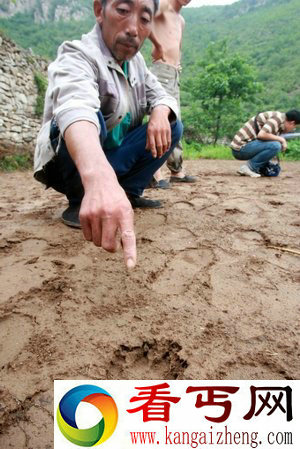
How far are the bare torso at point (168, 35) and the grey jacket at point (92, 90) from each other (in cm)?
120

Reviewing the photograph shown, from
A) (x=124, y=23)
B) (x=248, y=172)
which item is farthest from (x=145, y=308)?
(x=248, y=172)

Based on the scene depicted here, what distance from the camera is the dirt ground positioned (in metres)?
0.83

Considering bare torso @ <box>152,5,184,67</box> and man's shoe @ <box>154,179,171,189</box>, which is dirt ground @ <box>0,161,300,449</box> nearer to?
man's shoe @ <box>154,179,171,189</box>

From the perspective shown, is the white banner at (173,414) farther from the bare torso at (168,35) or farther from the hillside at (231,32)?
the hillside at (231,32)

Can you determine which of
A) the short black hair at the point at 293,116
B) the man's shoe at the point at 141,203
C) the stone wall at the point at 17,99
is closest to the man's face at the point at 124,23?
the man's shoe at the point at 141,203

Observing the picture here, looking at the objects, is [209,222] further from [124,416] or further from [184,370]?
[124,416]

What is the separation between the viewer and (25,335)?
0.95m

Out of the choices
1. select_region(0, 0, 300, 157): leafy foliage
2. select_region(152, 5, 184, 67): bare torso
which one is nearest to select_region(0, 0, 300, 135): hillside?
select_region(0, 0, 300, 157): leafy foliage

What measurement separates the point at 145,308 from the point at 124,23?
3.74ft

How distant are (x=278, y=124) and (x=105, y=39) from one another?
2794mm

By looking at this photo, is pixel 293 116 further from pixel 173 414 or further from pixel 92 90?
pixel 173 414

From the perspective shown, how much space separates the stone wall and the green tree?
5.32 metres

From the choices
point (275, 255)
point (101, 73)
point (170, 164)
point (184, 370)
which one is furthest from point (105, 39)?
point (170, 164)

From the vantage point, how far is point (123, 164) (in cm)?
185
